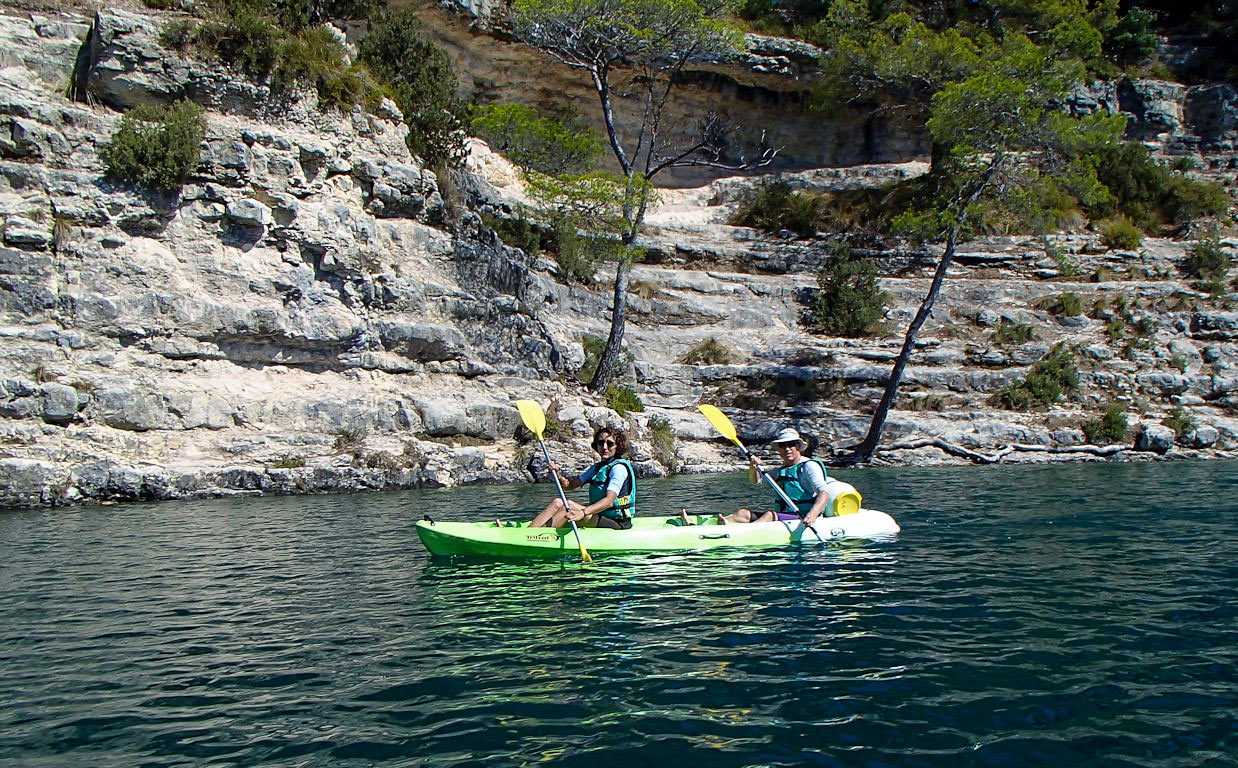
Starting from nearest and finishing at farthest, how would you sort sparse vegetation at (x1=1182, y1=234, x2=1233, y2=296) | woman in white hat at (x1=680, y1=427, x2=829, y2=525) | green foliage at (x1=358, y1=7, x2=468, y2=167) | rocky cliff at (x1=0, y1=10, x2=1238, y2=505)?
woman in white hat at (x1=680, y1=427, x2=829, y2=525)
rocky cliff at (x1=0, y1=10, x2=1238, y2=505)
green foliage at (x1=358, y1=7, x2=468, y2=167)
sparse vegetation at (x1=1182, y1=234, x2=1233, y2=296)

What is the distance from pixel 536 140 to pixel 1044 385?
14.0 meters

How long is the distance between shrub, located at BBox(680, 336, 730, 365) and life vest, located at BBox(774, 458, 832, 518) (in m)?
11.9

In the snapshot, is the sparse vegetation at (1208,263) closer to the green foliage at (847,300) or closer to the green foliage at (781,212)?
the green foliage at (847,300)

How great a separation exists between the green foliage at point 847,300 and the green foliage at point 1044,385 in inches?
167

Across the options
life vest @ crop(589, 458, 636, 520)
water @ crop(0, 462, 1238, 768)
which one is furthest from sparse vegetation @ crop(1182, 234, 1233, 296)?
life vest @ crop(589, 458, 636, 520)

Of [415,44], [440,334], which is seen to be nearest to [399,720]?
[440,334]

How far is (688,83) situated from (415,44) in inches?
458

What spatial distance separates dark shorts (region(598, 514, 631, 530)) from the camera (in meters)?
8.73

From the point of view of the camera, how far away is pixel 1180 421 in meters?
19.4

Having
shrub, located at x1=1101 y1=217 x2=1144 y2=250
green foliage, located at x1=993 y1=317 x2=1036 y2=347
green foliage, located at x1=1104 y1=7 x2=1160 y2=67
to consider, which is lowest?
green foliage, located at x1=993 y1=317 x2=1036 y2=347

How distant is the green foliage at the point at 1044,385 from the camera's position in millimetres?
20250

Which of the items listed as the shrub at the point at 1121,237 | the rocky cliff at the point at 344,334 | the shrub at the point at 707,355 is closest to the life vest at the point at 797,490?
the rocky cliff at the point at 344,334

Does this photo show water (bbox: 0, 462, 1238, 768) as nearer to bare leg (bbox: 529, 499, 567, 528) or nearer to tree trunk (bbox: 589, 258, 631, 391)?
bare leg (bbox: 529, 499, 567, 528)

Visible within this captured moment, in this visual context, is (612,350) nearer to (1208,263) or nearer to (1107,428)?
(1107,428)
